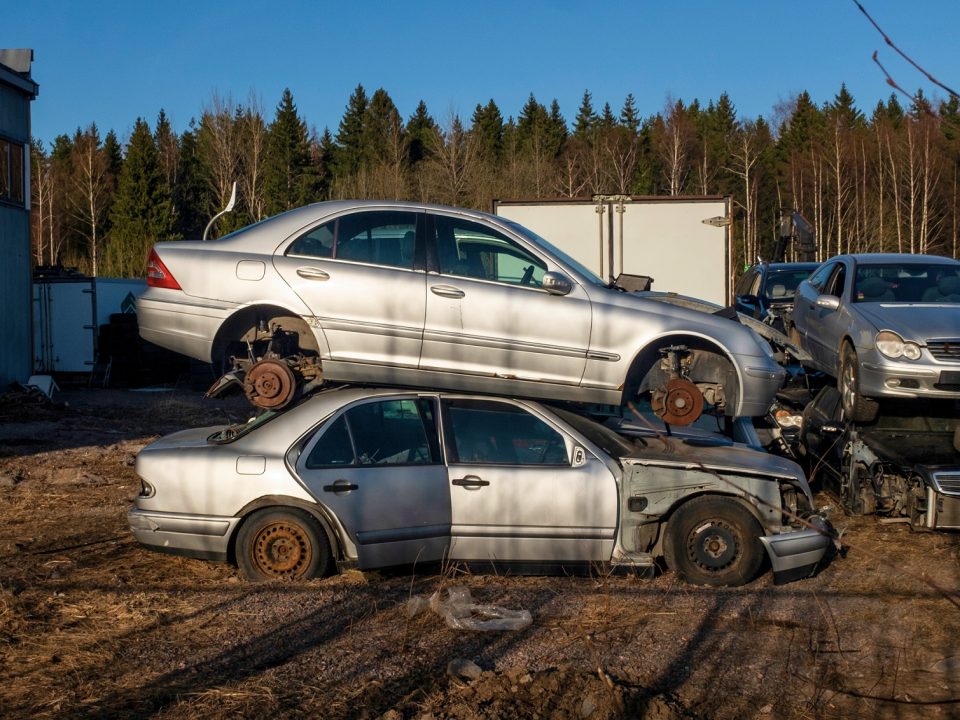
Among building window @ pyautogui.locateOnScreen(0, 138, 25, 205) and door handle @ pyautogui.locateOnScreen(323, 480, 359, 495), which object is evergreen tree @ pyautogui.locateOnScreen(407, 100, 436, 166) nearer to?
building window @ pyautogui.locateOnScreen(0, 138, 25, 205)

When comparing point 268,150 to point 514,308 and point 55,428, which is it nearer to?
point 55,428

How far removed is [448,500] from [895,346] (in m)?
4.42

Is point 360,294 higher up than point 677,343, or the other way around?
point 360,294

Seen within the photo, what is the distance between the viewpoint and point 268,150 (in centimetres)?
5162

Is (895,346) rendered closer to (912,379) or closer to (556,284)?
(912,379)

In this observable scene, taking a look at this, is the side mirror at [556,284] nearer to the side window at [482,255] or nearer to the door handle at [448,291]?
the side window at [482,255]

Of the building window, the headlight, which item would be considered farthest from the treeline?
the headlight

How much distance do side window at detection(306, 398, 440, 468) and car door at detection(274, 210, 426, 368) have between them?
0.30m

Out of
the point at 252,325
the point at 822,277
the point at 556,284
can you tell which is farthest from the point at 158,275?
the point at 822,277

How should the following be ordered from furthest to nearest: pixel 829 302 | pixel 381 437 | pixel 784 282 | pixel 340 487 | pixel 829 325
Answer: pixel 784 282
pixel 829 325
pixel 829 302
pixel 381 437
pixel 340 487

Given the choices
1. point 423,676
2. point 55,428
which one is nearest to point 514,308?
point 423,676

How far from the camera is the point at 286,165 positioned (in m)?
51.2

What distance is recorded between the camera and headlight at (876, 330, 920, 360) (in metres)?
8.69

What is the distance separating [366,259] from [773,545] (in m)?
3.11
